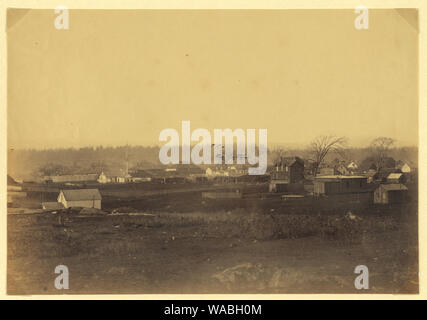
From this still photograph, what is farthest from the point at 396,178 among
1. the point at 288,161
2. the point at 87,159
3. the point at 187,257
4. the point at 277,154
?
the point at 87,159

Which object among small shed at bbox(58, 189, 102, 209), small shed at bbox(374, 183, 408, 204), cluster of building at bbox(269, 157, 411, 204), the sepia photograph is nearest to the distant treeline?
the sepia photograph

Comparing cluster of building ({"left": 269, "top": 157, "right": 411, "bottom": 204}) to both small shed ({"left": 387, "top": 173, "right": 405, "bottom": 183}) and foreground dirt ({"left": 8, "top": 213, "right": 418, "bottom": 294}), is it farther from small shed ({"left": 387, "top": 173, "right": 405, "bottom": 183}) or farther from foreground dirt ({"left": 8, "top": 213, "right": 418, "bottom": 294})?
foreground dirt ({"left": 8, "top": 213, "right": 418, "bottom": 294})

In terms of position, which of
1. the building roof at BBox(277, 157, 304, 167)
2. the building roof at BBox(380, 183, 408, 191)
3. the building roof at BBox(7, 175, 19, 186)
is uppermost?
the building roof at BBox(277, 157, 304, 167)

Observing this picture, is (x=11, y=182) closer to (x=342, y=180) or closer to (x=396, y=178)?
(x=342, y=180)

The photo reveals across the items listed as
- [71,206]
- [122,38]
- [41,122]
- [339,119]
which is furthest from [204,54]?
[71,206]

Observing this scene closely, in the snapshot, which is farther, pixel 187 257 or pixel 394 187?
pixel 394 187

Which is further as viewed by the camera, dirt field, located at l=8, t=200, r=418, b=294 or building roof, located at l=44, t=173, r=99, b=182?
building roof, located at l=44, t=173, r=99, b=182
